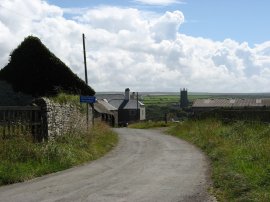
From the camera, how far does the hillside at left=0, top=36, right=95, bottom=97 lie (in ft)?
93.5

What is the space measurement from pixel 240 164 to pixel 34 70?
1810 cm

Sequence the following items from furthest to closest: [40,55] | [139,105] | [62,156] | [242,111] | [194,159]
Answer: [139,105], [242,111], [40,55], [194,159], [62,156]

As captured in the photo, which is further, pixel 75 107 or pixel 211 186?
pixel 75 107

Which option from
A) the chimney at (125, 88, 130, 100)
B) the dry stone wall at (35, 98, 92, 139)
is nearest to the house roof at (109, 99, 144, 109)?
the chimney at (125, 88, 130, 100)

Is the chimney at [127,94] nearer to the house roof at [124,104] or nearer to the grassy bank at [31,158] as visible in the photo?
the house roof at [124,104]

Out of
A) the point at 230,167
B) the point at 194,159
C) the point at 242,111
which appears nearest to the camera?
the point at 230,167

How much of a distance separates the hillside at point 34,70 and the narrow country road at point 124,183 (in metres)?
11.7

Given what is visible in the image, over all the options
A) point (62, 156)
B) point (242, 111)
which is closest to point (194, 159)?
point (62, 156)

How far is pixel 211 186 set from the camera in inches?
473

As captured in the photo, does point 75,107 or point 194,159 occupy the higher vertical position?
point 75,107

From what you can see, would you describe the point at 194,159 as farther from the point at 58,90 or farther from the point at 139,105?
the point at 139,105

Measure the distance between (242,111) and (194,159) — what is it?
19.4 metres

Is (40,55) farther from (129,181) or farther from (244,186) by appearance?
(244,186)

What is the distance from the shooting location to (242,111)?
36656mm
